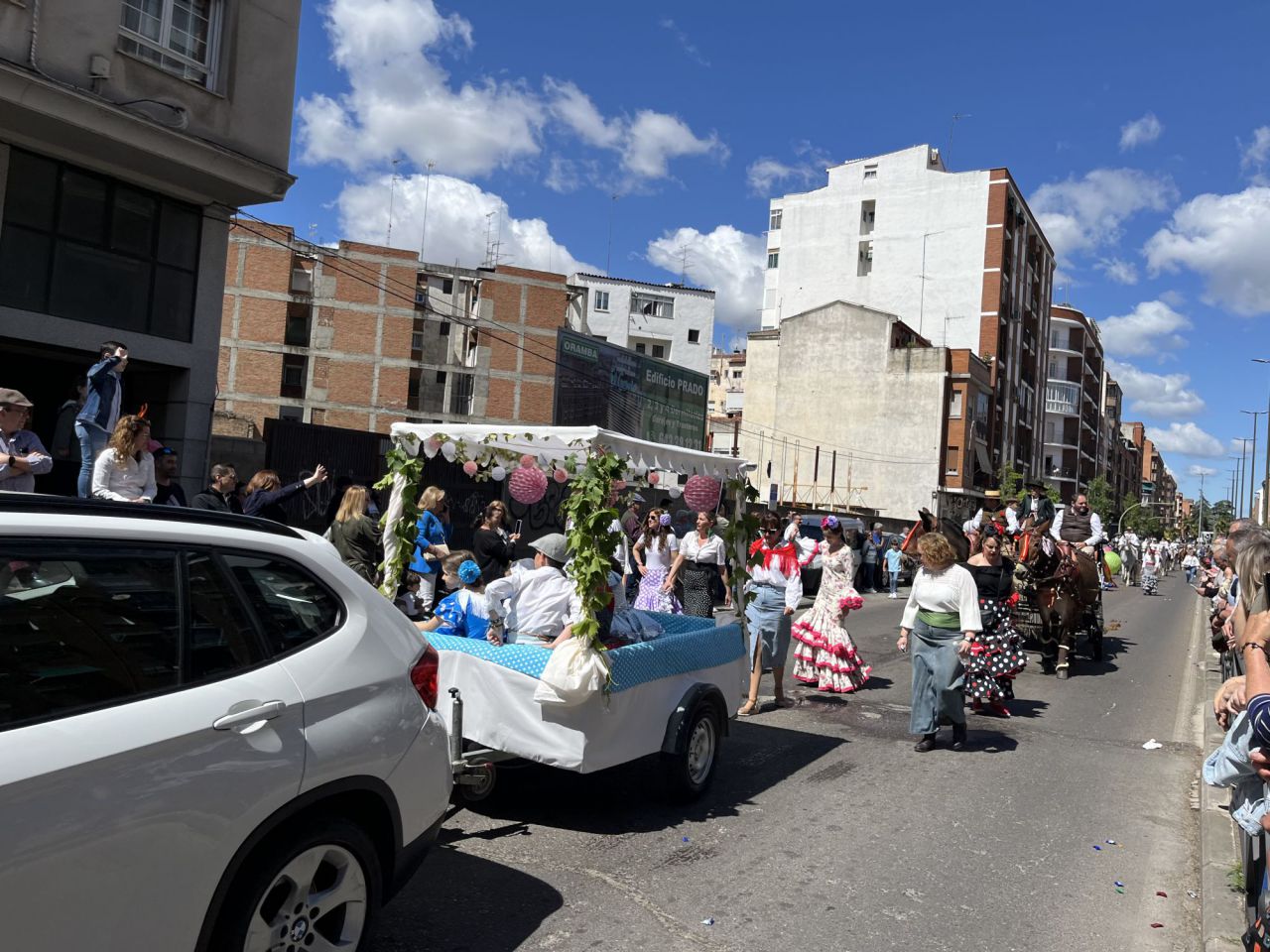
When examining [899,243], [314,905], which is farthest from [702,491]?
[899,243]

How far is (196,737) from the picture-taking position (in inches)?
115

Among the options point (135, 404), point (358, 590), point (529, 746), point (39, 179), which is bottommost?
point (529, 746)

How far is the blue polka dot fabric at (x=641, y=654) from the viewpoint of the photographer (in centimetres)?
582

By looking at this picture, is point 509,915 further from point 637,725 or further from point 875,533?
point 875,533

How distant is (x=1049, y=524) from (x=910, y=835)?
8959mm

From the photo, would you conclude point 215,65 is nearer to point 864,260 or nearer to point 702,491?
point 702,491

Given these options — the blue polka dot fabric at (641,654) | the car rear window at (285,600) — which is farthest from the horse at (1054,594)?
the car rear window at (285,600)

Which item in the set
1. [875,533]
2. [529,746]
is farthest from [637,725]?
[875,533]

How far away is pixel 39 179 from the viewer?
1268 centimetres

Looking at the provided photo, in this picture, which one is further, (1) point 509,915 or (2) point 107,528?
(1) point 509,915

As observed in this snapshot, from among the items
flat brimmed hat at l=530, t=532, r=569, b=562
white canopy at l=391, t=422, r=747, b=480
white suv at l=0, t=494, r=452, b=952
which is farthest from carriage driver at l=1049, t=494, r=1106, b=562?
white suv at l=0, t=494, r=452, b=952

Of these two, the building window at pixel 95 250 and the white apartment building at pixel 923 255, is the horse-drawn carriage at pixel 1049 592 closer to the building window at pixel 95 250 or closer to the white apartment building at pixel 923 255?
the building window at pixel 95 250

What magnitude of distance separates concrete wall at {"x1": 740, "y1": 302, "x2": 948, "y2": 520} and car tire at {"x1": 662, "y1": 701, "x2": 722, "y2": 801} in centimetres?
4834

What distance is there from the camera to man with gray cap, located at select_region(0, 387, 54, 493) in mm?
6781
